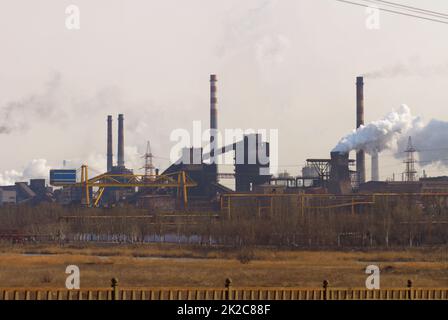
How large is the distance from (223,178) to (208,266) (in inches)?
3310

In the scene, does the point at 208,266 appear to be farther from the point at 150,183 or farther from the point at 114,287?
the point at 150,183

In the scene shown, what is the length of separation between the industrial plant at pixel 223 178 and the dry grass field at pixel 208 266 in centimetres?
3377

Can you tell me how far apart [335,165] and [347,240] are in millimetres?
36329

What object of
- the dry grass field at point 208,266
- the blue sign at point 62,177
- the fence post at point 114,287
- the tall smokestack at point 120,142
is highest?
the tall smokestack at point 120,142

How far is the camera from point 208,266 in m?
55.4

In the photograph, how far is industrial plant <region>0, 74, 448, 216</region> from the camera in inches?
4466

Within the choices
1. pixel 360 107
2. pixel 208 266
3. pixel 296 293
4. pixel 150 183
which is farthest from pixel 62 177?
pixel 296 293

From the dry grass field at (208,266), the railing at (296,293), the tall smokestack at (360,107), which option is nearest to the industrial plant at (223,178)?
the tall smokestack at (360,107)

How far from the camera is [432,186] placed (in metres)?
114

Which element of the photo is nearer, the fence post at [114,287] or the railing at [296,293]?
the fence post at [114,287]

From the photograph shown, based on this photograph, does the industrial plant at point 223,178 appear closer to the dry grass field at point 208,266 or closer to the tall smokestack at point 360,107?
the tall smokestack at point 360,107

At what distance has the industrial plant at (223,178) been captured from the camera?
372 ft

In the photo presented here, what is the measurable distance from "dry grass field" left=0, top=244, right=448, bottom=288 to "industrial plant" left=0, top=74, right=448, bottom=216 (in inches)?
1330
